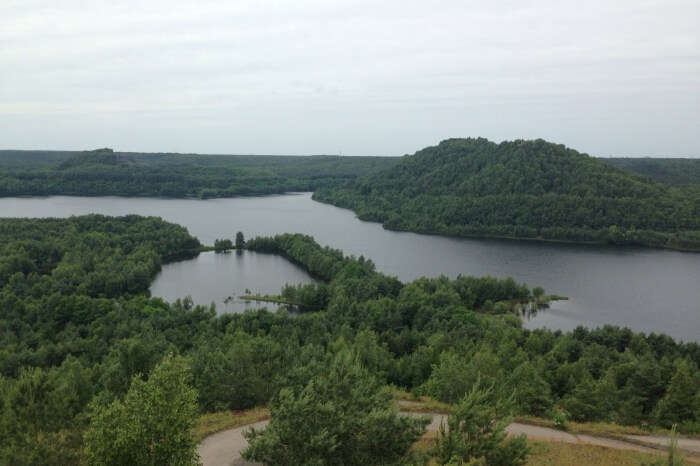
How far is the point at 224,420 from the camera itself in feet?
48.7

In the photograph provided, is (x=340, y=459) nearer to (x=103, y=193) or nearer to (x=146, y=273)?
(x=146, y=273)

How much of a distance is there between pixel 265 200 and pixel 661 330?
10087 centimetres

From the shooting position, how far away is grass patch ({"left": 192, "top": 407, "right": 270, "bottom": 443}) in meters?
14.0

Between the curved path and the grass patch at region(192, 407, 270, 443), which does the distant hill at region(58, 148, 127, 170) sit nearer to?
the grass patch at region(192, 407, 270, 443)

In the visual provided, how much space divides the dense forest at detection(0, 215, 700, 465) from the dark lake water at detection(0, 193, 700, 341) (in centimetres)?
440

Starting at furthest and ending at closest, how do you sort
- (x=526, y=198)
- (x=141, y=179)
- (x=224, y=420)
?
(x=141, y=179) < (x=526, y=198) < (x=224, y=420)

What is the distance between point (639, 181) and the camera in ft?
309

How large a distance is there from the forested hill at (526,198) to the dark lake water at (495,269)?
4.36 meters

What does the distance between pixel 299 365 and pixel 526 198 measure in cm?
7908

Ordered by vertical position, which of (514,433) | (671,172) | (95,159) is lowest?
(514,433)

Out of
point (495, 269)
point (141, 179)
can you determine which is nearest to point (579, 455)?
point (495, 269)

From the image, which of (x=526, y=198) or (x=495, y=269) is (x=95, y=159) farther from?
(x=495, y=269)

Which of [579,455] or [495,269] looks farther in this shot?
[495,269]

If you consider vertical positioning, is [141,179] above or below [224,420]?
above
